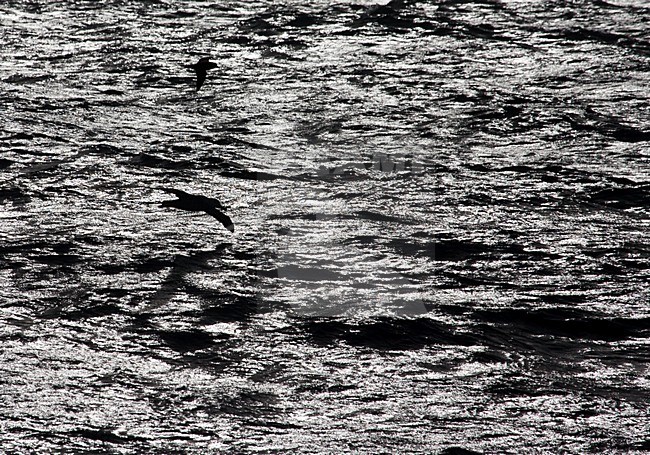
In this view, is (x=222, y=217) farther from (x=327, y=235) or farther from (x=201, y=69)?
(x=201, y=69)

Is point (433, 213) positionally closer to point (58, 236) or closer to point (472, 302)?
point (472, 302)

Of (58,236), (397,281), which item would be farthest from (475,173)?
(58,236)

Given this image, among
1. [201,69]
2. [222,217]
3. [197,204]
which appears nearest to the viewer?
[222,217]

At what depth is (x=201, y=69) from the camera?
7.59 meters

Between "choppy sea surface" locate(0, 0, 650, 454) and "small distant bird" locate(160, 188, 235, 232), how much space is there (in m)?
0.07

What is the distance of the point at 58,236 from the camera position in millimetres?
5555

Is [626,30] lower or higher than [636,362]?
higher

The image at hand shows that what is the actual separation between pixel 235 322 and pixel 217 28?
4.41 meters

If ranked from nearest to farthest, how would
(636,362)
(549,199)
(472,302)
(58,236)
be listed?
(636,362), (472,302), (58,236), (549,199)

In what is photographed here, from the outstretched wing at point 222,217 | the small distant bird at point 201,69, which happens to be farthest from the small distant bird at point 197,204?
the small distant bird at point 201,69

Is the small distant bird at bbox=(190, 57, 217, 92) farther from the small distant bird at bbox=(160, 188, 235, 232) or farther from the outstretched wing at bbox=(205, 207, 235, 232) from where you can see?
the outstretched wing at bbox=(205, 207, 235, 232)

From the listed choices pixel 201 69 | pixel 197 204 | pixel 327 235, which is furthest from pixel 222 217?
pixel 201 69

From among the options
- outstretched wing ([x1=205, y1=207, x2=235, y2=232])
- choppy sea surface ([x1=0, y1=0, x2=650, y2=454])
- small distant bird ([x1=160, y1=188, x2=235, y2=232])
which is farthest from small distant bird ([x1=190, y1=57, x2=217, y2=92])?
outstretched wing ([x1=205, y1=207, x2=235, y2=232])

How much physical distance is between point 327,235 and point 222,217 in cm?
58
